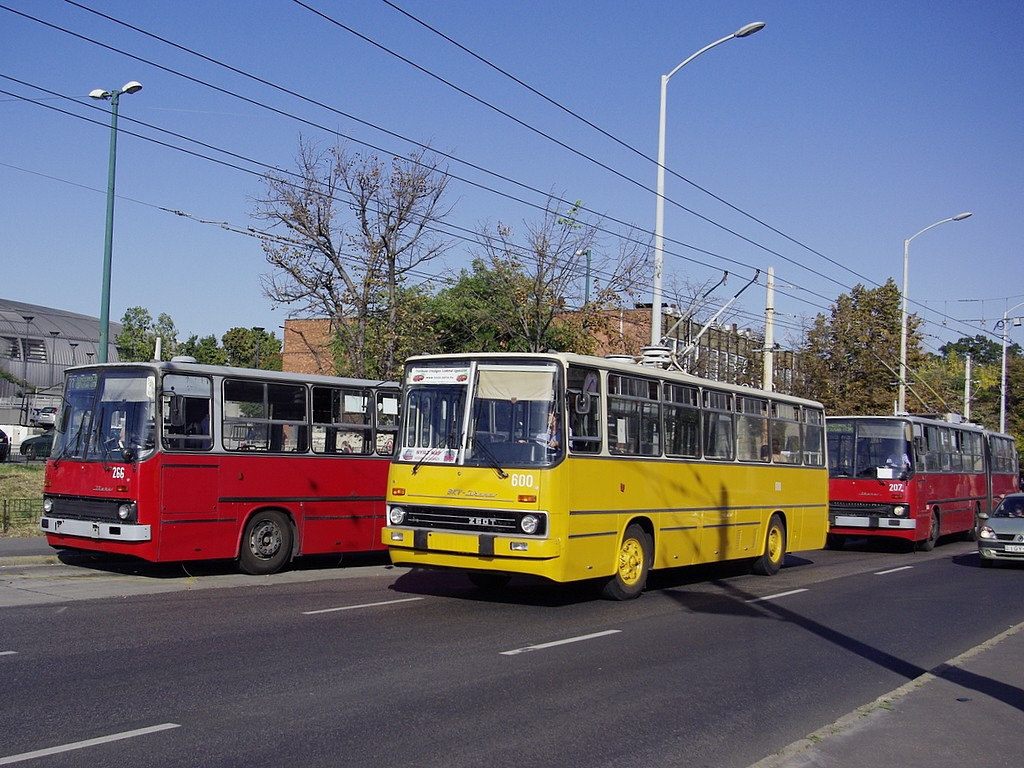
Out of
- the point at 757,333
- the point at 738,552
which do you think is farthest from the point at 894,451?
the point at 757,333

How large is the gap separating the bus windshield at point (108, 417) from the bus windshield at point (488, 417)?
12.7ft

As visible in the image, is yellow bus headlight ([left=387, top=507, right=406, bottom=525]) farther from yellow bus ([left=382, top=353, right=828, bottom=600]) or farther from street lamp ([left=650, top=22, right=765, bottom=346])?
street lamp ([left=650, top=22, right=765, bottom=346])

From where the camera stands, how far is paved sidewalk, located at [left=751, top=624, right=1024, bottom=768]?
21.9 feet

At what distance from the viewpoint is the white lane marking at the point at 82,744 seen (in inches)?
245

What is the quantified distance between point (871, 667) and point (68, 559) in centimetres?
1196

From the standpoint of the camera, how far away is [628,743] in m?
7.16

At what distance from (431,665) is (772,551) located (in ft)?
37.7

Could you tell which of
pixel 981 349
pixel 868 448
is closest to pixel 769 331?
pixel 868 448

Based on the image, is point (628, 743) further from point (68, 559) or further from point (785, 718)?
point (68, 559)

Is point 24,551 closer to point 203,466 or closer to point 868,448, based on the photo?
point 203,466

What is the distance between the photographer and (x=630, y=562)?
14.6m

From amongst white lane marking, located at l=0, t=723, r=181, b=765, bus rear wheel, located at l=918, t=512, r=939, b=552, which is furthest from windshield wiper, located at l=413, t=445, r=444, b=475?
bus rear wheel, located at l=918, t=512, r=939, b=552

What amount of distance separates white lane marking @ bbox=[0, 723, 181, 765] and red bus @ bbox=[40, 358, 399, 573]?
7.92 meters

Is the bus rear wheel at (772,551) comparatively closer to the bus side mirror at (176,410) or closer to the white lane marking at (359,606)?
the white lane marking at (359,606)
